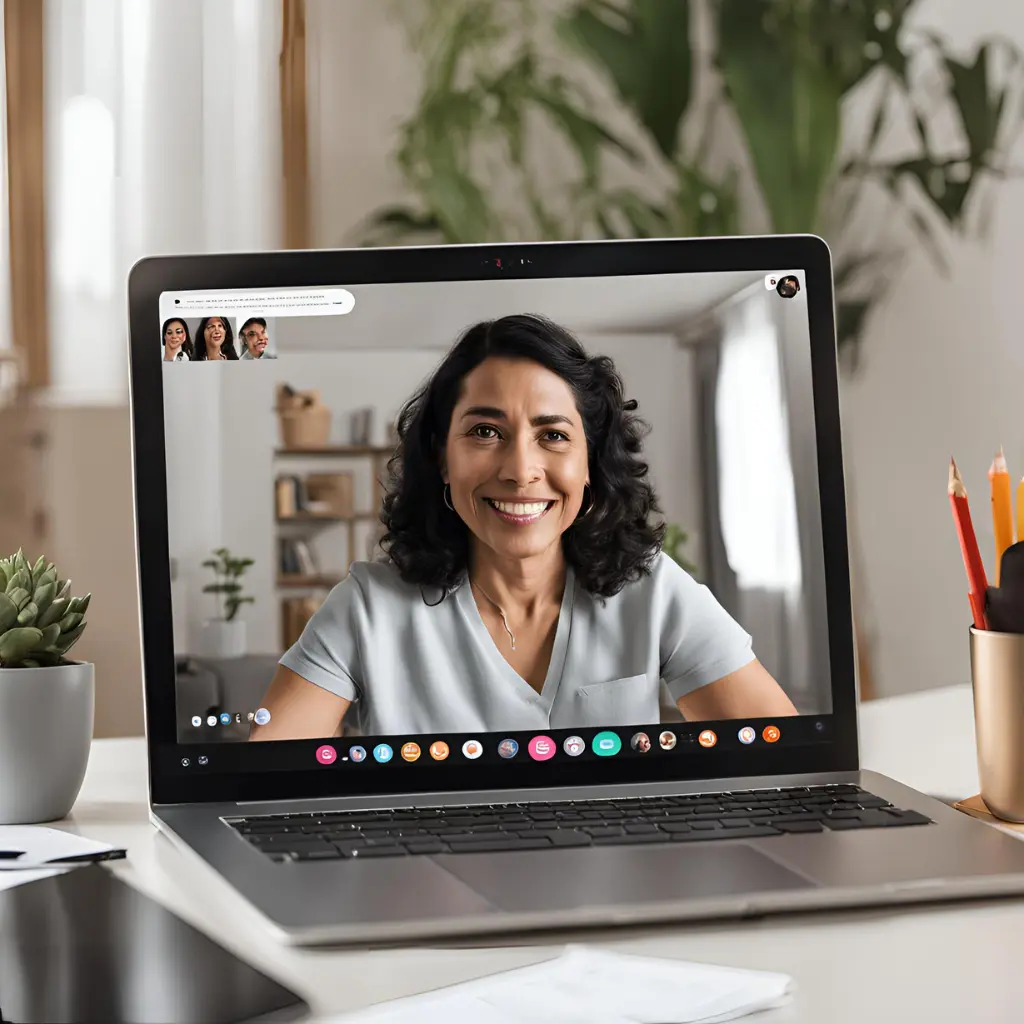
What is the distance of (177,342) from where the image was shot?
786 mm

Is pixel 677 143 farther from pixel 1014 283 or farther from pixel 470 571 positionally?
pixel 470 571

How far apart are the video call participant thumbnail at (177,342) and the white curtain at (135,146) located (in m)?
1.88

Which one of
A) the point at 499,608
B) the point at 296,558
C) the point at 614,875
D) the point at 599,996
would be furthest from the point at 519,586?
the point at 599,996

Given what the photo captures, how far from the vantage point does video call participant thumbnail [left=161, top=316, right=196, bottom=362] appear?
784mm

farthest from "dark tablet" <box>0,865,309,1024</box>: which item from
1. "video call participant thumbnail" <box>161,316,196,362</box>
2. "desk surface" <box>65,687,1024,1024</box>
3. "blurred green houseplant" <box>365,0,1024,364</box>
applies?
"blurred green houseplant" <box>365,0,1024,364</box>

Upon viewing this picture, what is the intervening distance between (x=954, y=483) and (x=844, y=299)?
186cm

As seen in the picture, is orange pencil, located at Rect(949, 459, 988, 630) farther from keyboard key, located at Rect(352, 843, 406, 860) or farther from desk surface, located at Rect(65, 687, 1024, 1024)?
keyboard key, located at Rect(352, 843, 406, 860)

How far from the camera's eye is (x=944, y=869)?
22.8 inches

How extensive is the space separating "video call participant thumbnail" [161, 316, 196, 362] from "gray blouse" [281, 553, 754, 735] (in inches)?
6.8

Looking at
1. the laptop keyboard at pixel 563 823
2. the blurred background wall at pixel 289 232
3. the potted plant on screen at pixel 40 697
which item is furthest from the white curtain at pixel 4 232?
the laptop keyboard at pixel 563 823

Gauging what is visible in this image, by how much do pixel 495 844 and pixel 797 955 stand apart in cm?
17

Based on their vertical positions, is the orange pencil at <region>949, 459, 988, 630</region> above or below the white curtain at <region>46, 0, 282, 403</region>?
below

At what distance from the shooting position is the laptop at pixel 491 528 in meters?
0.75

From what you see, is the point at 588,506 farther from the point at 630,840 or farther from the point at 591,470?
the point at 630,840
